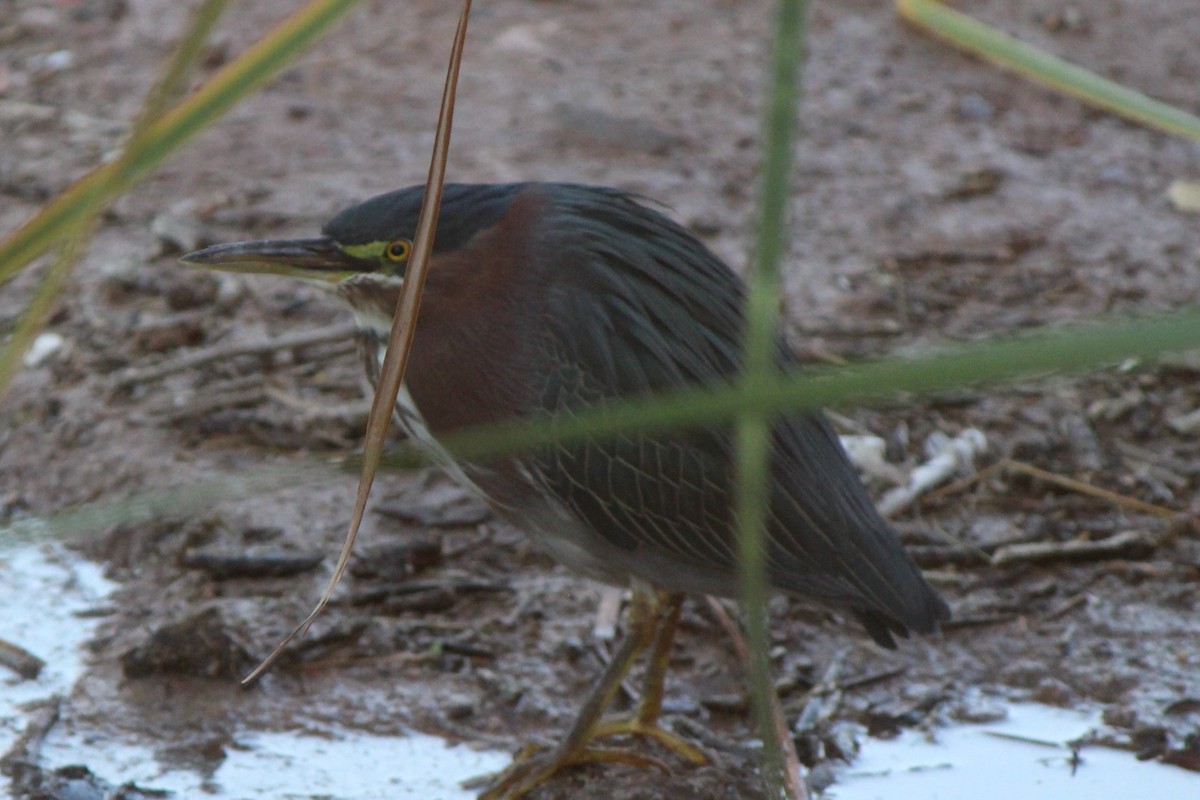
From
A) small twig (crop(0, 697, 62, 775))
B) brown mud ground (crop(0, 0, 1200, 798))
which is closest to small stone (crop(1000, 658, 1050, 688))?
brown mud ground (crop(0, 0, 1200, 798))

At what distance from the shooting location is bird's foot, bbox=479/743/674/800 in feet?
10.9

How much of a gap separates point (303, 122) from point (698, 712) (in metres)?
3.43

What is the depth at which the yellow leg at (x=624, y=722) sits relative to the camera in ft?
10.9

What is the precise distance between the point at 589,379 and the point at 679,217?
2.48 metres

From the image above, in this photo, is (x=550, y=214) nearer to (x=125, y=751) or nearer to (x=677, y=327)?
(x=677, y=327)

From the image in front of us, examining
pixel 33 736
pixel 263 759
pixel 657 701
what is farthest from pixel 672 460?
pixel 33 736

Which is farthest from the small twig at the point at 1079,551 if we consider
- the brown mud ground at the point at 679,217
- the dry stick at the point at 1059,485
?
the dry stick at the point at 1059,485

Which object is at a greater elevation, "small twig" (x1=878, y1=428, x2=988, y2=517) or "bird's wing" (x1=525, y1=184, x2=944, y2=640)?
"bird's wing" (x1=525, y1=184, x2=944, y2=640)

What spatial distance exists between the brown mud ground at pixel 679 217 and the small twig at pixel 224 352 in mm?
30

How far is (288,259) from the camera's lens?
3244 millimetres

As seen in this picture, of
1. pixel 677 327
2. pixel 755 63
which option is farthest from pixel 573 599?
pixel 755 63

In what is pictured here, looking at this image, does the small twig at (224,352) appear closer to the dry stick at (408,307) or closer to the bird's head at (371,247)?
the bird's head at (371,247)

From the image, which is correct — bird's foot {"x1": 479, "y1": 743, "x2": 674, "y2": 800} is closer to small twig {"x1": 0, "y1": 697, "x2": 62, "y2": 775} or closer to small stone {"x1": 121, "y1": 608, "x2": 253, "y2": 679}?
small stone {"x1": 121, "y1": 608, "x2": 253, "y2": 679}

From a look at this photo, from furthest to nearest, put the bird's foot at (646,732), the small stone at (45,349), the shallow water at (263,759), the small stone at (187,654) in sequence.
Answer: the small stone at (45,349) < the small stone at (187,654) < the bird's foot at (646,732) < the shallow water at (263,759)
